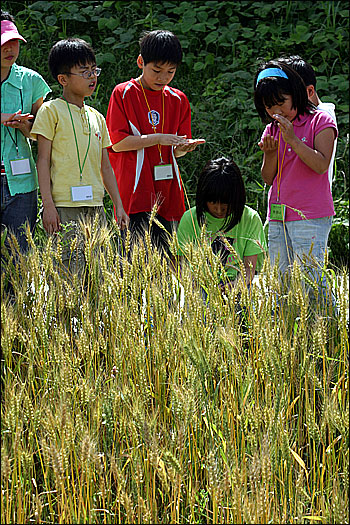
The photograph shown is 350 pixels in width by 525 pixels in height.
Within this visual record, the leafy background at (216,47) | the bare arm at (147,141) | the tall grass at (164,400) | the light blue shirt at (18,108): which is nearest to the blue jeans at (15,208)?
the light blue shirt at (18,108)

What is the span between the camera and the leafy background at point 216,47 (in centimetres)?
571

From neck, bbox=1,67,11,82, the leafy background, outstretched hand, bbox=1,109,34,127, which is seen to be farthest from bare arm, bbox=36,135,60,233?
the leafy background

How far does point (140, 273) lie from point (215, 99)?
439 centimetres

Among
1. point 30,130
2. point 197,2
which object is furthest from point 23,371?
point 197,2

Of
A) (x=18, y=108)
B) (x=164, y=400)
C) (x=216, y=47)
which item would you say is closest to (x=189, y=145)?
(x=18, y=108)

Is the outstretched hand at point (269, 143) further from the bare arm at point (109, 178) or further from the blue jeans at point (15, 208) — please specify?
the blue jeans at point (15, 208)

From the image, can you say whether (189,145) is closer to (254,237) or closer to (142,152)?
(142,152)

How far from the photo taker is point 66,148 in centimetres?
280

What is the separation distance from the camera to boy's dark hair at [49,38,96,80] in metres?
2.79

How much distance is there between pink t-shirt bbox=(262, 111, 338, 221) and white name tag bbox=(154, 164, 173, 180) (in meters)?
0.60

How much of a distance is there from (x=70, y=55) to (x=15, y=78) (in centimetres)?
25

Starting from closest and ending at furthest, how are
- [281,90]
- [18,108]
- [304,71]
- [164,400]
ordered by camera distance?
[164,400], [281,90], [18,108], [304,71]

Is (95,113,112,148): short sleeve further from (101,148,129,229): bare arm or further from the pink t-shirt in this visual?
the pink t-shirt

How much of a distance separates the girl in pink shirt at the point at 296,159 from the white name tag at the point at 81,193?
0.72 meters
